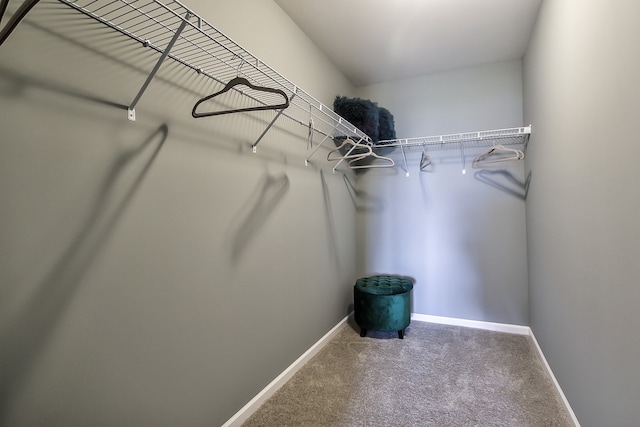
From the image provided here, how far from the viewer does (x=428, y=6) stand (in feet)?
6.78

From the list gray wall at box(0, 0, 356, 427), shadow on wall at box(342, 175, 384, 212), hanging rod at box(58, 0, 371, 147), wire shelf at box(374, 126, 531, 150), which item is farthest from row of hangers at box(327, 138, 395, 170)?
hanging rod at box(58, 0, 371, 147)

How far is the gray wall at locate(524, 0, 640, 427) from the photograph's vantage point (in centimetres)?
99

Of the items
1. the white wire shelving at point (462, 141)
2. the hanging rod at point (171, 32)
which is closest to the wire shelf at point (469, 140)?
the white wire shelving at point (462, 141)

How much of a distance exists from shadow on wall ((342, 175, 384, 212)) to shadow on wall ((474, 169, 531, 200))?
3.17 ft

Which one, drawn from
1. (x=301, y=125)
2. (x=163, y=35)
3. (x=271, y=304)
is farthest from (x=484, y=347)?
(x=163, y=35)

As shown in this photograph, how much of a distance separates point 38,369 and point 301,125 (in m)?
1.89

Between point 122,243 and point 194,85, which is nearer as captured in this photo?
point 122,243

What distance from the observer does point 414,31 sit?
7.75 feet

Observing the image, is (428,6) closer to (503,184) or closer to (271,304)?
(503,184)

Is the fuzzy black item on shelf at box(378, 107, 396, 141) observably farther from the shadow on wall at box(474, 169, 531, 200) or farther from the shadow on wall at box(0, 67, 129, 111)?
the shadow on wall at box(0, 67, 129, 111)

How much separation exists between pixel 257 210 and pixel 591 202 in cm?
158

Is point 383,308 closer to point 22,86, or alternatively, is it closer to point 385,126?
point 385,126

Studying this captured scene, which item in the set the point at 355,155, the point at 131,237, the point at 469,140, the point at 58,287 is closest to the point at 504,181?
the point at 469,140

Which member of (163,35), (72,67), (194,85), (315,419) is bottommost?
(315,419)
